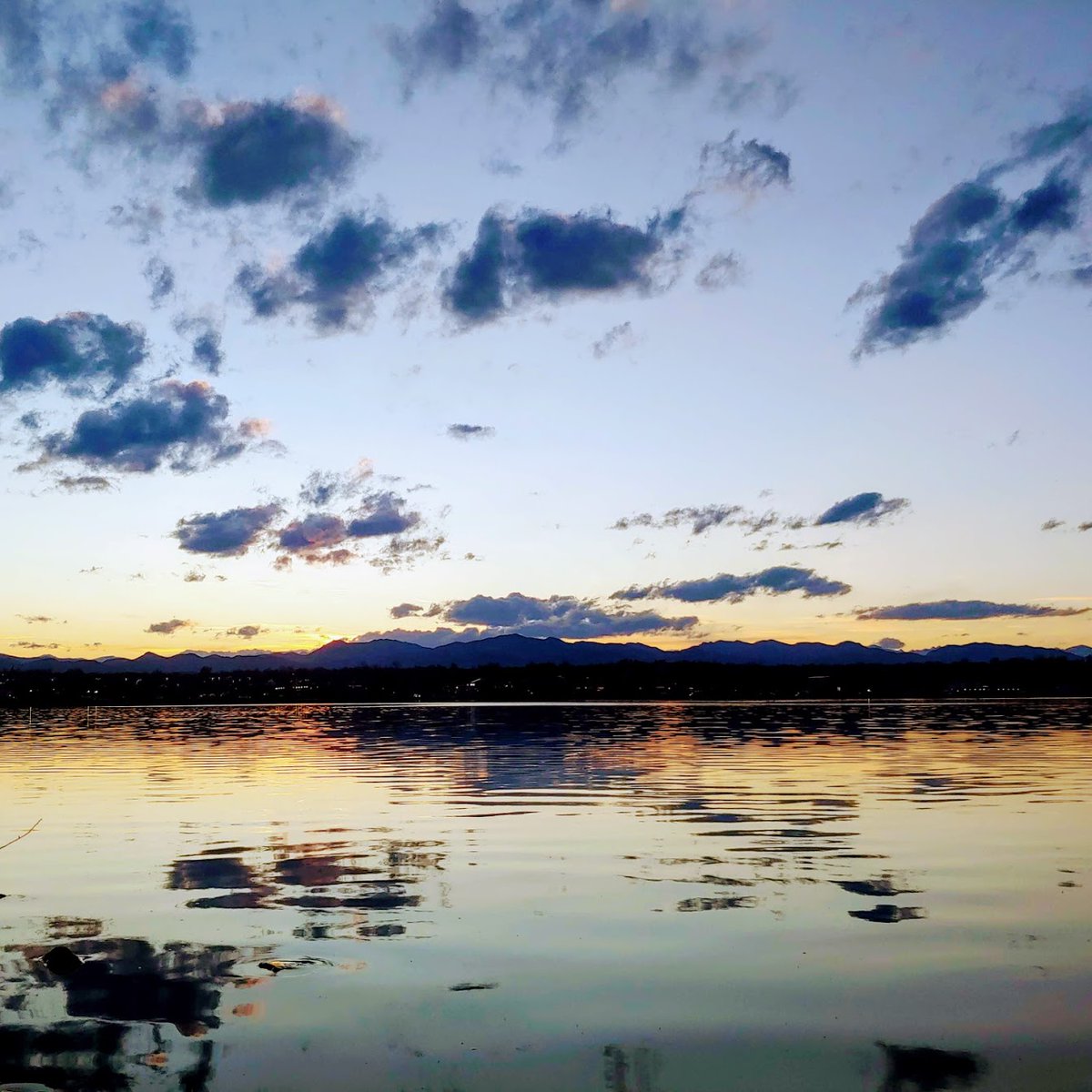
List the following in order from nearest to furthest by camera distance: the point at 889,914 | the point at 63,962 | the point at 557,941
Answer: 1. the point at 63,962
2. the point at 557,941
3. the point at 889,914

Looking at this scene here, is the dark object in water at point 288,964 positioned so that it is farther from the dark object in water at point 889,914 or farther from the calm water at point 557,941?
the dark object in water at point 889,914

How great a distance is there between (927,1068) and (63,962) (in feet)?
39.2

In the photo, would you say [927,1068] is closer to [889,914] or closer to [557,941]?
[557,941]

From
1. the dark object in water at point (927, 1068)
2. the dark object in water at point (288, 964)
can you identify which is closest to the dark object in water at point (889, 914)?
the dark object in water at point (927, 1068)

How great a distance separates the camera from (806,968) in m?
16.7

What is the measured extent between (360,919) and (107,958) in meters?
4.45

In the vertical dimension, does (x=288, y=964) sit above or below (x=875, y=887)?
above

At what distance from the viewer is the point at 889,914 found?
20.5m

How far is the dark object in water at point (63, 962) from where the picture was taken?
16.6 m

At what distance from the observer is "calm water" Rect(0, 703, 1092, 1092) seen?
1270 cm

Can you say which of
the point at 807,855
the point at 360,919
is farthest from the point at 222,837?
the point at 807,855

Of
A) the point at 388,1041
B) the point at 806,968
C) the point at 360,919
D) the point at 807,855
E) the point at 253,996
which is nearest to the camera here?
the point at 388,1041

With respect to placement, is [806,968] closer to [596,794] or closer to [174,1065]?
[174,1065]

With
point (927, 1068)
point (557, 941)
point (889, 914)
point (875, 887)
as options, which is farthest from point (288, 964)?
point (875, 887)
